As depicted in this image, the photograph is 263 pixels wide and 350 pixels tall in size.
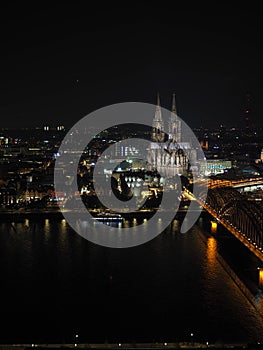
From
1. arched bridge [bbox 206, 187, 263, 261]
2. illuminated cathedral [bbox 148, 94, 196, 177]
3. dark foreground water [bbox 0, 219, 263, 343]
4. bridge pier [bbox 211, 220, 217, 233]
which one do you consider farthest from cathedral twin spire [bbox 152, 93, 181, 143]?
dark foreground water [bbox 0, 219, 263, 343]

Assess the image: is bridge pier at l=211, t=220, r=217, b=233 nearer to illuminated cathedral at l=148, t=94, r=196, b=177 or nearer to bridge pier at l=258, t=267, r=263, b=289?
bridge pier at l=258, t=267, r=263, b=289

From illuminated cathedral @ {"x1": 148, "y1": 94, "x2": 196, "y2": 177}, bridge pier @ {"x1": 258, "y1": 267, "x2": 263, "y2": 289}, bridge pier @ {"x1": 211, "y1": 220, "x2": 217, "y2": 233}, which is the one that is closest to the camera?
bridge pier @ {"x1": 258, "y1": 267, "x2": 263, "y2": 289}

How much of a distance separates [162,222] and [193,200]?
2031 millimetres

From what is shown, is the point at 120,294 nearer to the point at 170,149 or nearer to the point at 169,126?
the point at 170,149

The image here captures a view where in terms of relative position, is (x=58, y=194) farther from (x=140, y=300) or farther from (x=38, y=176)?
(x=140, y=300)

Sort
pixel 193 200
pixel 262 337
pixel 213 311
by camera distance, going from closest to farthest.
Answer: pixel 262 337, pixel 213 311, pixel 193 200

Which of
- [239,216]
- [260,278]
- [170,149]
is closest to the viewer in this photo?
[260,278]

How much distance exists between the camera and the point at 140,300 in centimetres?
482

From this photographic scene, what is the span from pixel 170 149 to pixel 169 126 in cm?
147

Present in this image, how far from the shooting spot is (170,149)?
16594mm

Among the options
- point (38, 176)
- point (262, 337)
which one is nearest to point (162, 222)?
point (262, 337)

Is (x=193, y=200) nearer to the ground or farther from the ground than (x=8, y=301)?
farther from the ground

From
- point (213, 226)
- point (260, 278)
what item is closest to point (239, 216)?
point (213, 226)

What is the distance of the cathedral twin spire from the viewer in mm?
17531
